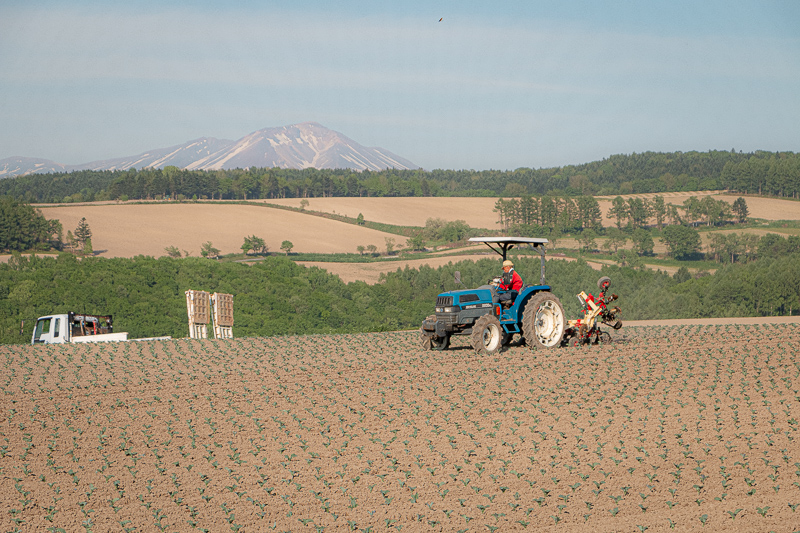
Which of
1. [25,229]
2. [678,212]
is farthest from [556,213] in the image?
[25,229]

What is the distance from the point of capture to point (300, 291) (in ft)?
197

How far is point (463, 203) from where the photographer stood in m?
107

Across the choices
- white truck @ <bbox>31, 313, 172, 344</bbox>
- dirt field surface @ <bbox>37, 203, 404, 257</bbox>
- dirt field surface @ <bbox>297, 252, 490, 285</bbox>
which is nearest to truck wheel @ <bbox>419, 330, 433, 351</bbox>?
white truck @ <bbox>31, 313, 172, 344</bbox>

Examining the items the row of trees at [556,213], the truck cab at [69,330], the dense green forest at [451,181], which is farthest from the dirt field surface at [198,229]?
the truck cab at [69,330]

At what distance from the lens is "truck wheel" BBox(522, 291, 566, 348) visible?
1524 centimetres

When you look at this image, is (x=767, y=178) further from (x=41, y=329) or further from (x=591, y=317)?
(x=41, y=329)

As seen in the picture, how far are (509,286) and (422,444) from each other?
6.67 m

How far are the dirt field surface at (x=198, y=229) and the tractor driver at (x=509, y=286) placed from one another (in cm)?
5947

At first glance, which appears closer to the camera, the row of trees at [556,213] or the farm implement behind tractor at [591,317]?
the farm implement behind tractor at [591,317]

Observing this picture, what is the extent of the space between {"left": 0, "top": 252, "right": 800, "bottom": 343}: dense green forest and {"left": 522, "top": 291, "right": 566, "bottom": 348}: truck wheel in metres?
33.5

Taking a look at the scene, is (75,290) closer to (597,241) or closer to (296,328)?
(296,328)

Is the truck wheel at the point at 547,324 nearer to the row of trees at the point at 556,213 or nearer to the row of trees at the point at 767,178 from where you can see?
the row of trees at the point at 556,213

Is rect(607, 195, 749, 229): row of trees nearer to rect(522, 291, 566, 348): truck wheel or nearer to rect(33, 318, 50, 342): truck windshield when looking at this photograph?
rect(522, 291, 566, 348): truck wheel

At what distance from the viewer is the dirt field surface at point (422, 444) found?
22.9ft
